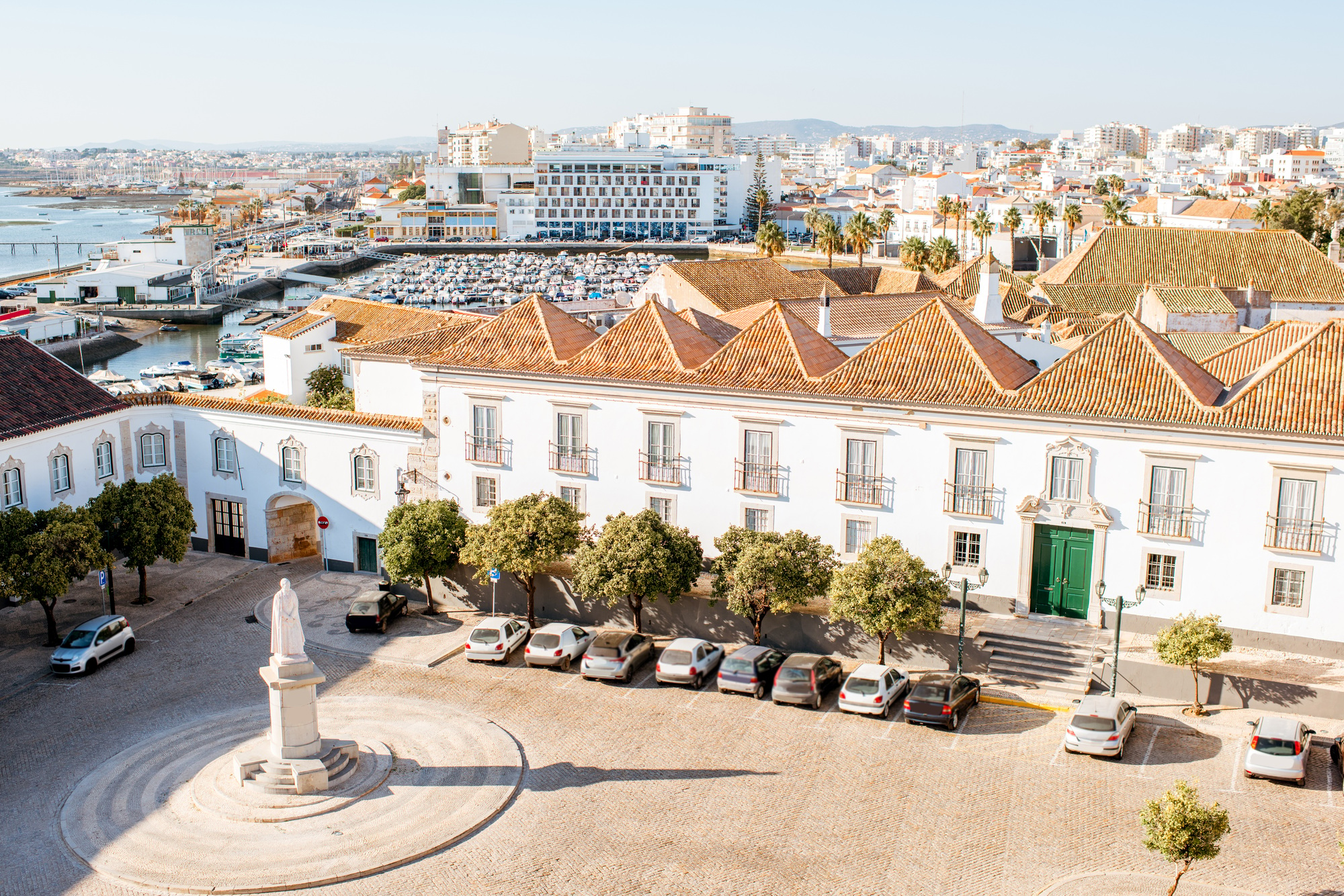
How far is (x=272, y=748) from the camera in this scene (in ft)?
86.4

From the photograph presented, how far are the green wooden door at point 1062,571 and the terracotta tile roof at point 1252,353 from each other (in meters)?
8.18

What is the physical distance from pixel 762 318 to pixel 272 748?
19917 millimetres

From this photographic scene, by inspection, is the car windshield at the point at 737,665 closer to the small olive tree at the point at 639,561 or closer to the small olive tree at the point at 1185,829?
the small olive tree at the point at 639,561

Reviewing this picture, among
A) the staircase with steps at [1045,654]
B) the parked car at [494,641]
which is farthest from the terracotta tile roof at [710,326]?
the staircase with steps at [1045,654]

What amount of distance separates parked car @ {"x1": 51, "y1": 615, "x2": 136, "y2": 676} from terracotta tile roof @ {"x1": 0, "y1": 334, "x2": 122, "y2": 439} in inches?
307

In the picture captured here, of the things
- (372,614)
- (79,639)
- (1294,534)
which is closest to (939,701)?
(1294,534)

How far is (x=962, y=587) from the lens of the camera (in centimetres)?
3300

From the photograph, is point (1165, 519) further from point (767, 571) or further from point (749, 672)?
point (749, 672)

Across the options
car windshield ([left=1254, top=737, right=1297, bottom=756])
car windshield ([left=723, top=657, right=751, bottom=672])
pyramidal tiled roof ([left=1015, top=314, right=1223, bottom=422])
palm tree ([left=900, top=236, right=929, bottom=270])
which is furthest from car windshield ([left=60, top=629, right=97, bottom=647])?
palm tree ([left=900, top=236, right=929, bottom=270])

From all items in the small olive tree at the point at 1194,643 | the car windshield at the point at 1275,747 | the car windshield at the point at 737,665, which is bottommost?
the car windshield at the point at 737,665

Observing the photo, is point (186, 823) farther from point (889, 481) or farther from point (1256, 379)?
point (1256, 379)

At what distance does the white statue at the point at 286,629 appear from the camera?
2544 cm

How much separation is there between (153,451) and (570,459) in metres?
16.2

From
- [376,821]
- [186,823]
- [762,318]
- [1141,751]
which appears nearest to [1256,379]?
A: [1141,751]
